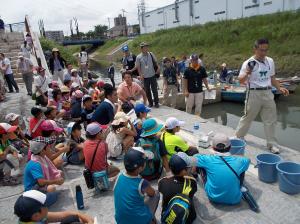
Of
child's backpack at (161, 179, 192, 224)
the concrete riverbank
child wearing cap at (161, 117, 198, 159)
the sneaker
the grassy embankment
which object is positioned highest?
the grassy embankment

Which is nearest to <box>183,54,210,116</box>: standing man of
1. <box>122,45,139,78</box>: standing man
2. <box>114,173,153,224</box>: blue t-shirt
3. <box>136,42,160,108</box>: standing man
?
<box>136,42,160,108</box>: standing man

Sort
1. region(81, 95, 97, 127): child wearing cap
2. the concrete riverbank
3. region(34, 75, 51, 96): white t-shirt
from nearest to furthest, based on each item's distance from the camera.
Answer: the concrete riverbank → region(81, 95, 97, 127): child wearing cap → region(34, 75, 51, 96): white t-shirt

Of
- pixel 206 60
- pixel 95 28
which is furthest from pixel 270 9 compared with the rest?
pixel 95 28

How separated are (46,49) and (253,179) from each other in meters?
21.3

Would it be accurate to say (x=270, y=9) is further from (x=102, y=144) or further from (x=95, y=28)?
(x=95, y=28)

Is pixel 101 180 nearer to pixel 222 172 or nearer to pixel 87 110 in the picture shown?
pixel 222 172

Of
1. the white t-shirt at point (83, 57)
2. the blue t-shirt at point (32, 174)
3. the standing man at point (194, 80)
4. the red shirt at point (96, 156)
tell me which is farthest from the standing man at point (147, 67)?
the white t-shirt at point (83, 57)

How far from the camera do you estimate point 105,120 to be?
589 centimetres

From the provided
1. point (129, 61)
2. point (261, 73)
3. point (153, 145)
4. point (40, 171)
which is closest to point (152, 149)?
point (153, 145)

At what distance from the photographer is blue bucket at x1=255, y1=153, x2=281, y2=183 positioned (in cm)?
401

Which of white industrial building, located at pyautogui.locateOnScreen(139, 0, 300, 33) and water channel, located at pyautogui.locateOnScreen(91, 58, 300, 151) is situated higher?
white industrial building, located at pyautogui.locateOnScreen(139, 0, 300, 33)

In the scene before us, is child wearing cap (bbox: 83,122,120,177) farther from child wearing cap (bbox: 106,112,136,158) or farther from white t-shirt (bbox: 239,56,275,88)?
white t-shirt (bbox: 239,56,275,88)

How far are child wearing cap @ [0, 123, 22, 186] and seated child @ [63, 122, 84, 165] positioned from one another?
886 millimetres

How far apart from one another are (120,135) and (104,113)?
928 millimetres
